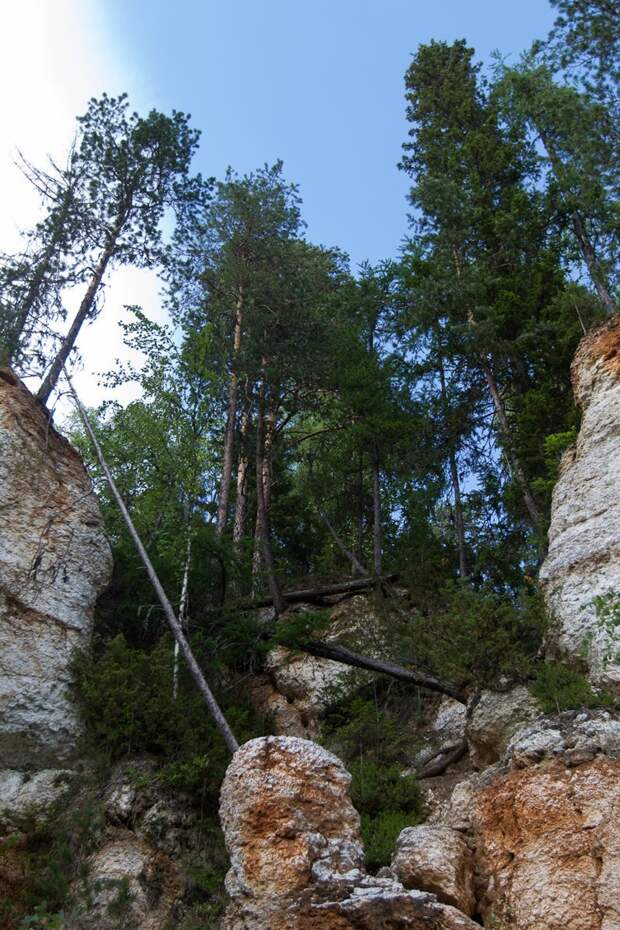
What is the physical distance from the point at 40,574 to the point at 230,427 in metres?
6.12

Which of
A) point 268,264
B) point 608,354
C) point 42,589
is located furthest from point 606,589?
point 268,264

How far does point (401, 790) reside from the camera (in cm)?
1115

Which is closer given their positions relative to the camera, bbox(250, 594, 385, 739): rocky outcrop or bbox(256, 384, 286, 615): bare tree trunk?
bbox(250, 594, 385, 739): rocky outcrop

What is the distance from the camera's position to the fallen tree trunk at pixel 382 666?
39.8 ft

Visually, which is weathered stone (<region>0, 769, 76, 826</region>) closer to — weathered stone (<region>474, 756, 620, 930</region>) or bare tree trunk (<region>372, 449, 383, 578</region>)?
weathered stone (<region>474, 756, 620, 930</region>)

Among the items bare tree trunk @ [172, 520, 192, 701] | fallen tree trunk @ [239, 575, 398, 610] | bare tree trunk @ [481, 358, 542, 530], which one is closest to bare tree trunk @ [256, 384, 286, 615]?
fallen tree trunk @ [239, 575, 398, 610]

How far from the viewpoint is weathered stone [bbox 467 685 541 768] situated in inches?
414

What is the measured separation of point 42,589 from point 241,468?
803 centimetres

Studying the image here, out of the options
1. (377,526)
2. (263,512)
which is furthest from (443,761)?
(263,512)

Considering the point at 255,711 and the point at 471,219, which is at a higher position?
the point at 471,219

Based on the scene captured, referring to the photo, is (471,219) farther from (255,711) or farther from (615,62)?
(255,711)

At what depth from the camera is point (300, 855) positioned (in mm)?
8109

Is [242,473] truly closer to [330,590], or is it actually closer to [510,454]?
[330,590]

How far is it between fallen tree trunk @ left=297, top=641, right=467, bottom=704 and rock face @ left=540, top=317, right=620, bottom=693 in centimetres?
195
